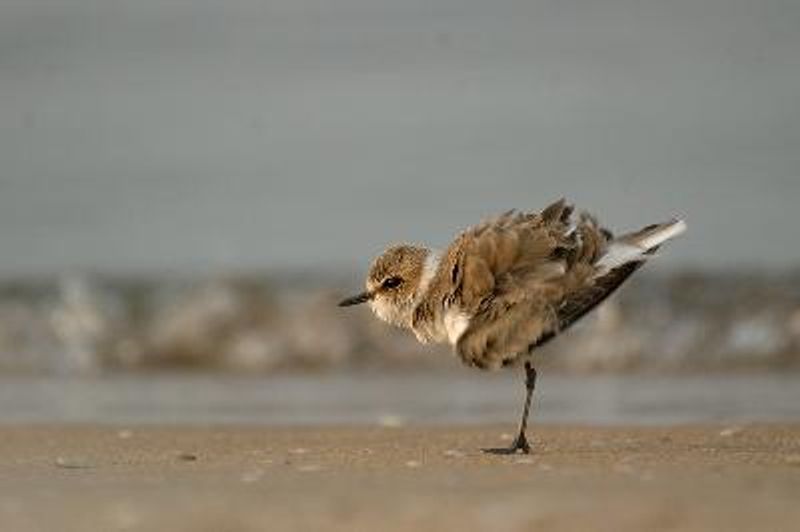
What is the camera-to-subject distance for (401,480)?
790 centimetres

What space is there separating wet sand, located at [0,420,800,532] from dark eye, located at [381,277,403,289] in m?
0.73

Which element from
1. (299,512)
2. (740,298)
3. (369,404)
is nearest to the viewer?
(299,512)

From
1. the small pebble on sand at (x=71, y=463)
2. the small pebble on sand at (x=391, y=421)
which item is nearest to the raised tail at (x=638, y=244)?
the small pebble on sand at (x=71, y=463)

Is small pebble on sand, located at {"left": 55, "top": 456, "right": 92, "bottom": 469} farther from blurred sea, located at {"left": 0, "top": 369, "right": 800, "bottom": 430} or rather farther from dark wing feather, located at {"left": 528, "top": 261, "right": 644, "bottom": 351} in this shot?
blurred sea, located at {"left": 0, "top": 369, "right": 800, "bottom": 430}

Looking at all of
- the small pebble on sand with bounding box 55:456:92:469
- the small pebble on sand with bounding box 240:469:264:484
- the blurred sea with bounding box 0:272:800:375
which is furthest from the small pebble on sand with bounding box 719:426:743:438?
the blurred sea with bounding box 0:272:800:375

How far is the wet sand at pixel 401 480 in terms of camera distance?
683 cm

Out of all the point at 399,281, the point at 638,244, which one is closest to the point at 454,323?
the point at 399,281

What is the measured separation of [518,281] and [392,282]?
834 millimetres

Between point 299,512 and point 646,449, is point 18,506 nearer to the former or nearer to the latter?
point 299,512

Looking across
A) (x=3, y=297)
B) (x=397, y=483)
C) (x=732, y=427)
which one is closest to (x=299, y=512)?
(x=397, y=483)

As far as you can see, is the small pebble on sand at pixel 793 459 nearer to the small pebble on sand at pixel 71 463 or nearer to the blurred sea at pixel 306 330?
the small pebble on sand at pixel 71 463

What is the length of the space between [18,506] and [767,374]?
31.1 ft

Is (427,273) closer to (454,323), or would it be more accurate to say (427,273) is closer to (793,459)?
(454,323)

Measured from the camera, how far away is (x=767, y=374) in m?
16.0
